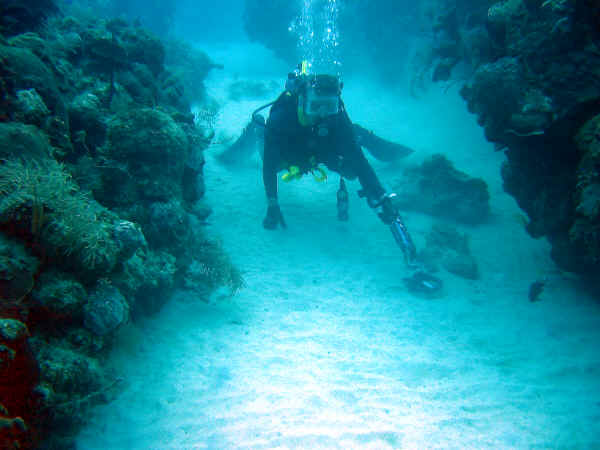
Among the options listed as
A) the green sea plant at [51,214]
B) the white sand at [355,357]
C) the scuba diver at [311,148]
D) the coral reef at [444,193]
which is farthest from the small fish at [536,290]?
the green sea plant at [51,214]

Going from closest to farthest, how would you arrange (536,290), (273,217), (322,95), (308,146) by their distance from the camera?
(536,290), (322,95), (308,146), (273,217)

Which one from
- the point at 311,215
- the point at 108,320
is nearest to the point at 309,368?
the point at 108,320

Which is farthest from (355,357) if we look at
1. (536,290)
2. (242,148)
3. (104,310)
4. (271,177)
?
(242,148)

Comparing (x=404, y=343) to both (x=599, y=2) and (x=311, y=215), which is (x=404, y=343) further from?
(x=599, y=2)

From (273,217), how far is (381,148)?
5.06 metres

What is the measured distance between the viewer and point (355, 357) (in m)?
3.93

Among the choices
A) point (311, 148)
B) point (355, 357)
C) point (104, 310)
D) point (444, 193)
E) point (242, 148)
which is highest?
point (242, 148)

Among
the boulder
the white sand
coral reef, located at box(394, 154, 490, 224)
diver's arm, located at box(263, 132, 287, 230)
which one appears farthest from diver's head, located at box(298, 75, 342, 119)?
the boulder

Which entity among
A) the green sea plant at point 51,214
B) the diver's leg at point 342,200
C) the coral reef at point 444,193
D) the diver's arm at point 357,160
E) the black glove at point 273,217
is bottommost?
the green sea plant at point 51,214

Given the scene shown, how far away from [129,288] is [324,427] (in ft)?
8.09

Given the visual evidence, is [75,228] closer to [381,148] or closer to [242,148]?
[242,148]

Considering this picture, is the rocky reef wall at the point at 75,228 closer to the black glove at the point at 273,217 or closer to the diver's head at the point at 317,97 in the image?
the black glove at the point at 273,217

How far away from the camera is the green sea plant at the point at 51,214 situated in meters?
2.42

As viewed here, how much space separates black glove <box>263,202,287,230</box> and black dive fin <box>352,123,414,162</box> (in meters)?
4.40
